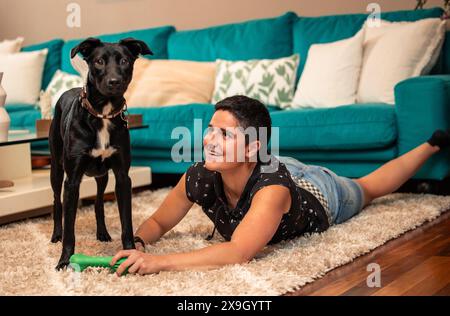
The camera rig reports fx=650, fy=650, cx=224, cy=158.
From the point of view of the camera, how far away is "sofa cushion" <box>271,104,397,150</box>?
3.07m

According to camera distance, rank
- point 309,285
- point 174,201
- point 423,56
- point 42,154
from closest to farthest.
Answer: point 309,285 → point 174,201 → point 423,56 → point 42,154

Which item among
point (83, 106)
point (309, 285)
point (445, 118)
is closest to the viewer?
point (309, 285)

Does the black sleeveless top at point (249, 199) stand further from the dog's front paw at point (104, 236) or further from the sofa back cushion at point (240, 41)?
the sofa back cushion at point (240, 41)

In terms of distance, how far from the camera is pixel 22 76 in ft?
16.0

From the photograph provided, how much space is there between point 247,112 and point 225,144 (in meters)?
0.12

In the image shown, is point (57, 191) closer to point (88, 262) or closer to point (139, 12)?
point (88, 262)

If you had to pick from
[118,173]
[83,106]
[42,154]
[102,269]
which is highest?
[83,106]

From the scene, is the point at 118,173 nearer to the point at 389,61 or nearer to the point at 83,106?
the point at 83,106

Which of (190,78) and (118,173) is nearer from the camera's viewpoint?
(118,173)

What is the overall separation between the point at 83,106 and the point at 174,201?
47cm

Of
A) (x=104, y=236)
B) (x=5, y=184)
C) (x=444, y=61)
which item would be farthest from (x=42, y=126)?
(x=444, y=61)

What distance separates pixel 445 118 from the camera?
2.98 meters
